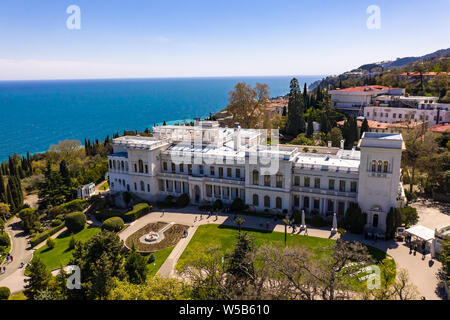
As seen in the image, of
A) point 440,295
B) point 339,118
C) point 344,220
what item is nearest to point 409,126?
point 339,118

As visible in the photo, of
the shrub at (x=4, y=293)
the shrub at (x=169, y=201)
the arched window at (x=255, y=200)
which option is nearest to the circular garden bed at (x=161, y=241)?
the shrub at (x=169, y=201)

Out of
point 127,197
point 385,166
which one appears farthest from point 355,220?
point 127,197

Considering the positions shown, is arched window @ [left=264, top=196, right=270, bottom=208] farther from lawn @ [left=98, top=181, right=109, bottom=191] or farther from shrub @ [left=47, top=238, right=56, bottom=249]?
lawn @ [left=98, top=181, right=109, bottom=191]

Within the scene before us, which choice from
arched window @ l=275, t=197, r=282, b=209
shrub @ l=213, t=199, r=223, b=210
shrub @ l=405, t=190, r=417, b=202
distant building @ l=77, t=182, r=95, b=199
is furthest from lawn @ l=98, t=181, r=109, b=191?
shrub @ l=405, t=190, r=417, b=202

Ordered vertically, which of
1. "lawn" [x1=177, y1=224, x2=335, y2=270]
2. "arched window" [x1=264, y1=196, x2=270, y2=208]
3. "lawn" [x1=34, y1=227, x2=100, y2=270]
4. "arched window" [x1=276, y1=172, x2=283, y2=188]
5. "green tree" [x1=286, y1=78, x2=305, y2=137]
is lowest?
"lawn" [x1=34, y1=227, x2=100, y2=270]

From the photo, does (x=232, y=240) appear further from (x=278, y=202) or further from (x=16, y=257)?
(x=16, y=257)
